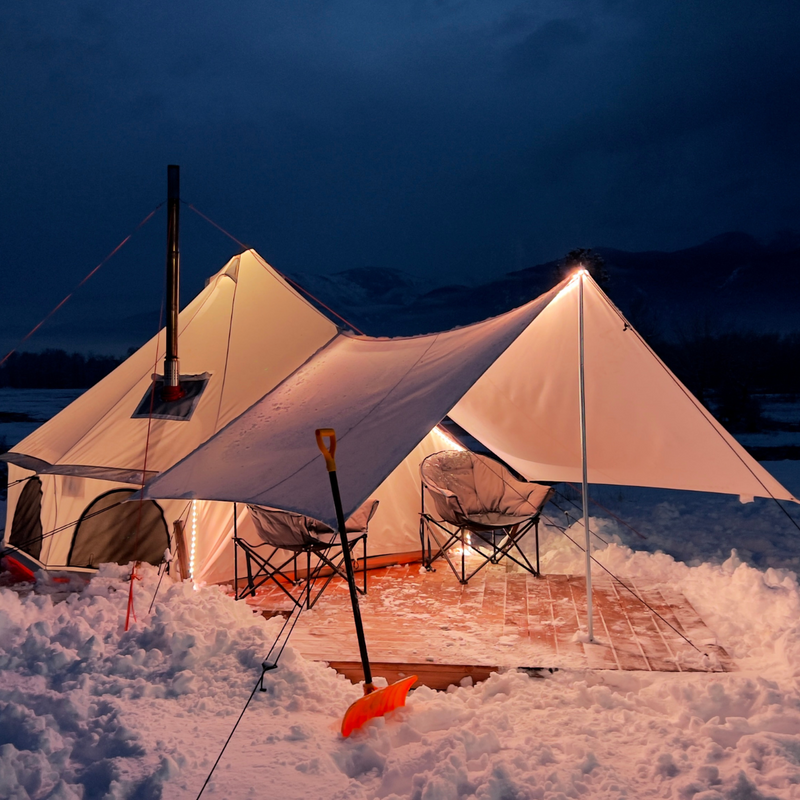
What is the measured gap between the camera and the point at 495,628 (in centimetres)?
363

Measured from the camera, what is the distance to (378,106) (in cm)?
10175

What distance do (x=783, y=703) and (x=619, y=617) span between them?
4.10ft

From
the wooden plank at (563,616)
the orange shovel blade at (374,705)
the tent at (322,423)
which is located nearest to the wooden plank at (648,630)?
the wooden plank at (563,616)

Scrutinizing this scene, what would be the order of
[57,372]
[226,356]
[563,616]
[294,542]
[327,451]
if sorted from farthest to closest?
[57,372], [226,356], [294,542], [563,616], [327,451]

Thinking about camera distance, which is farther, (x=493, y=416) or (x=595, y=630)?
(x=493, y=416)

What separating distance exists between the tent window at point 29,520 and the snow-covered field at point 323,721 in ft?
3.15

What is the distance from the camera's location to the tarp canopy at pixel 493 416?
9.12 feet

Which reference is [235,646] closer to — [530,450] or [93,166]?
[530,450]

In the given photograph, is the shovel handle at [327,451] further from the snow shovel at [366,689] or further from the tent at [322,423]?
the tent at [322,423]

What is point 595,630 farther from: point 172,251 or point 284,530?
point 172,251

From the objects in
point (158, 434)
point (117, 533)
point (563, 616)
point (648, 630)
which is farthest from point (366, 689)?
point (158, 434)

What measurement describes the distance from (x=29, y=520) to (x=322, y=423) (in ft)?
8.69

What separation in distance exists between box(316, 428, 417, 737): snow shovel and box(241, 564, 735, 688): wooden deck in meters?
0.51

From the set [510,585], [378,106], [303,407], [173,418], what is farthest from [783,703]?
[378,106]
